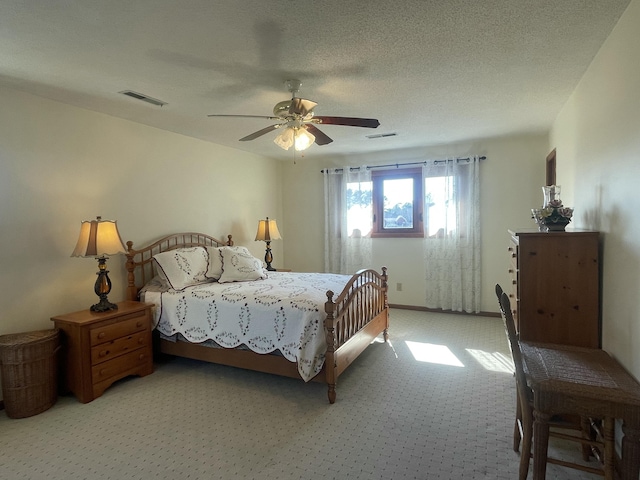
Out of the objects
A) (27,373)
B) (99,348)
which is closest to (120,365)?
(99,348)

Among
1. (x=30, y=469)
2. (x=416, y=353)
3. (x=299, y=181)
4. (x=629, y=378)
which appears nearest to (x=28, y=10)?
(x=30, y=469)

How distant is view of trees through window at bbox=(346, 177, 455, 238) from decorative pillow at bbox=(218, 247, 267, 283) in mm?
2080

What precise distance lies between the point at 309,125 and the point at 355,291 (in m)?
1.50

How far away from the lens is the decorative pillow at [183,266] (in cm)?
357

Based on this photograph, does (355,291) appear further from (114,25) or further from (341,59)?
(114,25)

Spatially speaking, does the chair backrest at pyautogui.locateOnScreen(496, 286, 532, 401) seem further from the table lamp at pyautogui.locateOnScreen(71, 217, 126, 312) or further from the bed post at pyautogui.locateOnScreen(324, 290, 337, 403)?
the table lamp at pyautogui.locateOnScreen(71, 217, 126, 312)

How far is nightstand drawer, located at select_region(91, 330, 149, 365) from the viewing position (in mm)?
2846

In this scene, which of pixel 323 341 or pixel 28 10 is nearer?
pixel 28 10

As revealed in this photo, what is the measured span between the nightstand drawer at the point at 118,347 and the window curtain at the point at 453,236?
3.87 meters

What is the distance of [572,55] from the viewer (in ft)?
7.76

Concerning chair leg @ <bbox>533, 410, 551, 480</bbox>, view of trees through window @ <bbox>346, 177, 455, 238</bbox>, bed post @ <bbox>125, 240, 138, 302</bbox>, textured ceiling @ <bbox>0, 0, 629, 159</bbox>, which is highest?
textured ceiling @ <bbox>0, 0, 629, 159</bbox>

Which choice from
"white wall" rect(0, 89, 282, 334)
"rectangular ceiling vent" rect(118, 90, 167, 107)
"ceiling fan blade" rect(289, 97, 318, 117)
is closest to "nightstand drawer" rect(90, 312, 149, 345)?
"white wall" rect(0, 89, 282, 334)

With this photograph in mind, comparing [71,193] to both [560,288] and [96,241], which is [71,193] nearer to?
[96,241]

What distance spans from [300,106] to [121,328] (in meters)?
2.41
